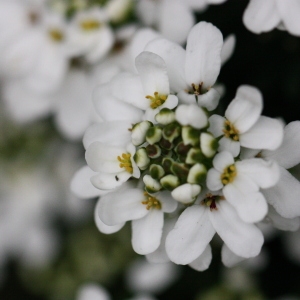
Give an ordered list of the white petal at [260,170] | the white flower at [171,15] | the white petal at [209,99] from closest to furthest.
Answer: the white petal at [260,170] < the white petal at [209,99] < the white flower at [171,15]

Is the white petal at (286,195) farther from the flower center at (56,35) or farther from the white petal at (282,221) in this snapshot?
the flower center at (56,35)

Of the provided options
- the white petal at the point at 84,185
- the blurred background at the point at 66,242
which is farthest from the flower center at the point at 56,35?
the white petal at the point at 84,185

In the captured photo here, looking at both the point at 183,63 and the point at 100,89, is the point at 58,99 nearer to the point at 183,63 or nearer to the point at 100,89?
the point at 100,89

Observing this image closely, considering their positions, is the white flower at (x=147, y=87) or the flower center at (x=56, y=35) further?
the flower center at (x=56, y=35)

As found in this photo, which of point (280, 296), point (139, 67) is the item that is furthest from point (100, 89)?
point (280, 296)

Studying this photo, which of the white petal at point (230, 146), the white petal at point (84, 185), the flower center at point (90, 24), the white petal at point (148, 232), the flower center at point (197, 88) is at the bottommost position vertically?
the white petal at point (84, 185)
